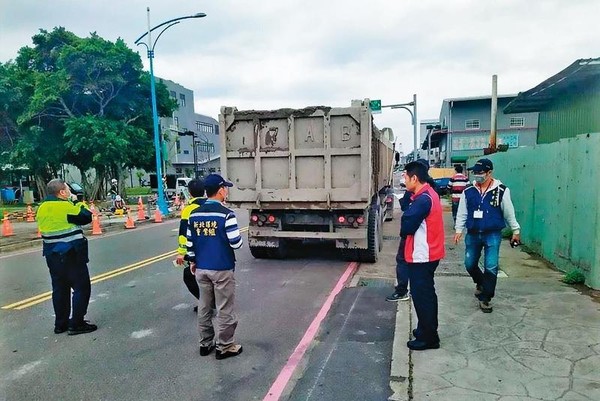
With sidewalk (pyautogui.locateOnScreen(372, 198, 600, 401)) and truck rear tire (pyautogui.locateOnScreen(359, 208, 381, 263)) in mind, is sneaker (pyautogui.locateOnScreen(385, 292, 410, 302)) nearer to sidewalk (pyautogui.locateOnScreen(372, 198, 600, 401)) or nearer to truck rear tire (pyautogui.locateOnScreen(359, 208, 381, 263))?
sidewalk (pyautogui.locateOnScreen(372, 198, 600, 401))

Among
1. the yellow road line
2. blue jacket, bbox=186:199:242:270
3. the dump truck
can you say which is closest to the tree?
the yellow road line

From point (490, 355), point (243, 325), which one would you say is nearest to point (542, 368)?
point (490, 355)

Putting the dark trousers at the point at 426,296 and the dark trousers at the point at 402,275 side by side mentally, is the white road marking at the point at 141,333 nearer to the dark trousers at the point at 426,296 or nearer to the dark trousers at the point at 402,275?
the dark trousers at the point at 426,296

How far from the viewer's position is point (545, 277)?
6445mm

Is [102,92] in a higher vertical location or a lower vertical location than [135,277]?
higher

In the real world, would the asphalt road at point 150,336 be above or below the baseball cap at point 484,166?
below

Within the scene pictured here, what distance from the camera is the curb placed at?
341cm

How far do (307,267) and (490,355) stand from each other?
181 inches

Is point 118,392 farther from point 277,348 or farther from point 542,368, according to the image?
point 542,368

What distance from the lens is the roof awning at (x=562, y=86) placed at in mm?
8992

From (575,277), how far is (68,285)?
6637 mm

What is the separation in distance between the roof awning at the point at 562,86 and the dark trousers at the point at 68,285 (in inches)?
374

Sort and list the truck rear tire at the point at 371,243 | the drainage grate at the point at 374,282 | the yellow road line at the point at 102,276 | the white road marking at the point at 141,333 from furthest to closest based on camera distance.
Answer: the truck rear tire at the point at 371,243 → the drainage grate at the point at 374,282 → the yellow road line at the point at 102,276 → the white road marking at the point at 141,333

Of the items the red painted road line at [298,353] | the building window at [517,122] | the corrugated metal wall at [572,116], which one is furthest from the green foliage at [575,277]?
the building window at [517,122]
